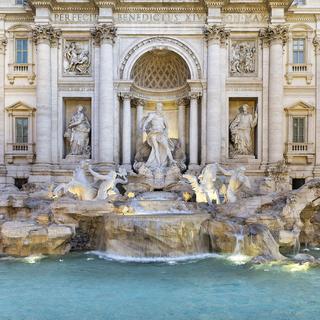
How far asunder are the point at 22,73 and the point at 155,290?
50.4 ft

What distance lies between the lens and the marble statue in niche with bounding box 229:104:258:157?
2125 cm

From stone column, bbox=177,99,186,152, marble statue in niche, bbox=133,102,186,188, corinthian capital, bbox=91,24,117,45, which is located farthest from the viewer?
stone column, bbox=177,99,186,152

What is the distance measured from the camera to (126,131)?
21.0 m

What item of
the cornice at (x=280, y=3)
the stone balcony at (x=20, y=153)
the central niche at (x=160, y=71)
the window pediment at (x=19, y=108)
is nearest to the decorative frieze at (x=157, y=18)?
the central niche at (x=160, y=71)

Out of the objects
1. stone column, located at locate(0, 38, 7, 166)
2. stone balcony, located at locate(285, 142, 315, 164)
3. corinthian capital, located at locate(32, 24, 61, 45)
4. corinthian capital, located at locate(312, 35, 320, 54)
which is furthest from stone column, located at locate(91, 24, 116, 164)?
corinthian capital, located at locate(312, 35, 320, 54)

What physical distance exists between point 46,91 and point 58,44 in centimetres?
248

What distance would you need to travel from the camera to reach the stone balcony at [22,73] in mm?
21438

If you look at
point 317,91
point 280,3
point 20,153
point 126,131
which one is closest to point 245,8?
point 280,3

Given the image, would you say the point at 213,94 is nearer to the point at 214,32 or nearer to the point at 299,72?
the point at 214,32

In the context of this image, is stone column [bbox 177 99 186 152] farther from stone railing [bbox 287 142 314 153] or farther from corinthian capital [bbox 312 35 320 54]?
corinthian capital [bbox 312 35 320 54]

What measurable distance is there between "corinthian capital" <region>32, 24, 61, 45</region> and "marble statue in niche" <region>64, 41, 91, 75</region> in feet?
2.60

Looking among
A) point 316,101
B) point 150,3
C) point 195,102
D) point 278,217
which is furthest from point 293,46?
point 278,217

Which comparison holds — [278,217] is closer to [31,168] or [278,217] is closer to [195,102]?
[195,102]

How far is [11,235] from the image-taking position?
13.7m
